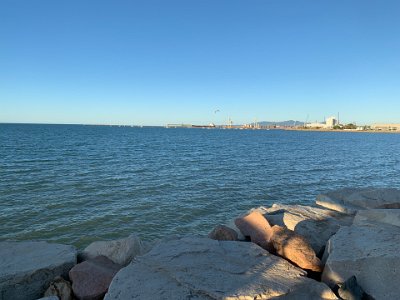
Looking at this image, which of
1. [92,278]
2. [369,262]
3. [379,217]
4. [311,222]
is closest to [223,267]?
[92,278]

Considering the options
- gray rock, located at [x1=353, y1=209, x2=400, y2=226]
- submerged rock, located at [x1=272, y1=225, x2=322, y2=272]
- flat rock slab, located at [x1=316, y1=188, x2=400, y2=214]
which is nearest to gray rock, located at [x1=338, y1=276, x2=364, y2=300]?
submerged rock, located at [x1=272, y1=225, x2=322, y2=272]

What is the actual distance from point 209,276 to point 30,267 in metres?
3.77

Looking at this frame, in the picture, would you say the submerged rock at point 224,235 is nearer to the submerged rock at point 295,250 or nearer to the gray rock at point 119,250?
the submerged rock at point 295,250

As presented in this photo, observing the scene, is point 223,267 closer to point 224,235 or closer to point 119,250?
point 224,235

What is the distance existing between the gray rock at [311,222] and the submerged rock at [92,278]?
4642 millimetres

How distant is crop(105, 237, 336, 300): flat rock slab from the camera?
4.71 m

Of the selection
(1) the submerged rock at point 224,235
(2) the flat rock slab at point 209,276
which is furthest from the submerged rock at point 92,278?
(1) the submerged rock at point 224,235

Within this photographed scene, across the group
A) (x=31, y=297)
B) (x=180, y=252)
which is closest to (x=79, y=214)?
(x=31, y=297)

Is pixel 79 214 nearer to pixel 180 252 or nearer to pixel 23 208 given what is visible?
pixel 23 208

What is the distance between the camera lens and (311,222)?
27.6 ft

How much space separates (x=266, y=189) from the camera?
2014 cm

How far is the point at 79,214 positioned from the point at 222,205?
22.5 feet

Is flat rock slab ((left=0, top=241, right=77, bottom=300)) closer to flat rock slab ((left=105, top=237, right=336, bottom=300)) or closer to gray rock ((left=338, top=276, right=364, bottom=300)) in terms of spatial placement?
flat rock slab ((left=105, top=237, right=336, bottom=300))

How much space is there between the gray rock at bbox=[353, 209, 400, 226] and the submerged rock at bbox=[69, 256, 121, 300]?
6456mm
